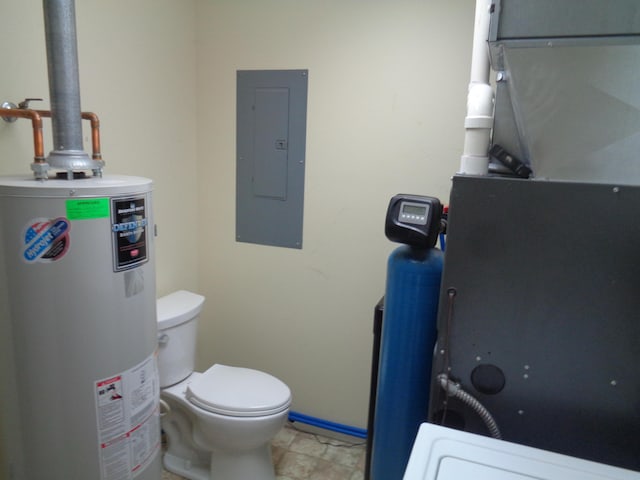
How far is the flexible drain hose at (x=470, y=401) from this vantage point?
97cm

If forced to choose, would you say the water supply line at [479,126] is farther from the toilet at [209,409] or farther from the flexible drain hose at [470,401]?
the toilet at [209,409]

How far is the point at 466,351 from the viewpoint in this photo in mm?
996

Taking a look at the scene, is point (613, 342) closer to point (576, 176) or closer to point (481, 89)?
point (576, 176)

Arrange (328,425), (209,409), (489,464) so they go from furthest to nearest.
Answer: (328,425), (209,409), (489,464)

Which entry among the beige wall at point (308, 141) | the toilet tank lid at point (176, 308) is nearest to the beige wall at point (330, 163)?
the beige wall at point (308, 141)

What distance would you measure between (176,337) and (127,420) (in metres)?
0.56

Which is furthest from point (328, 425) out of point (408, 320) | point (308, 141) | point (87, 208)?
point (87, 208)

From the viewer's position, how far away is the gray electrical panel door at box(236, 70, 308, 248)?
1.92 meters

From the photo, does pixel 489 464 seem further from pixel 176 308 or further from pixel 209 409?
pixel 176 308

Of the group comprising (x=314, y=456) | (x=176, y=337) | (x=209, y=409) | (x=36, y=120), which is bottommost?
(x=314, y=456)

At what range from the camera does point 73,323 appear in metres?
1.06

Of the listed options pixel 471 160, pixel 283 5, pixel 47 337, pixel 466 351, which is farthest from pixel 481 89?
pixel 47 337

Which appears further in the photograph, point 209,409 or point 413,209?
point 209,409

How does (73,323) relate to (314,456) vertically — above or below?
above
